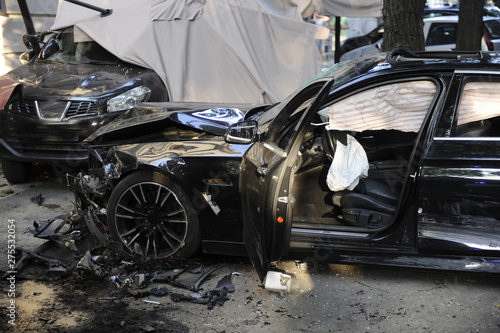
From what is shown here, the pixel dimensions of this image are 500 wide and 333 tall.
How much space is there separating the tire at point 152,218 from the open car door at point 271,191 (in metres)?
0.61

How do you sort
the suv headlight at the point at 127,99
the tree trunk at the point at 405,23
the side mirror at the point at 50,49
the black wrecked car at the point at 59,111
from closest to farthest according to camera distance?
1. the black wrecked car at the point at 59,111
2. the suv headlight at the point at 127,99
3. the tree trunk at the point at 405,23
4. the side mirror at the point at 50,49

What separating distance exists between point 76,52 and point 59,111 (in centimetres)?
168

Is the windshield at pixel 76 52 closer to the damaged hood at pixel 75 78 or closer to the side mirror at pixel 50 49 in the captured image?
the side mirror at pixel 50 49

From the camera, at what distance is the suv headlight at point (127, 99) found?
6.62m

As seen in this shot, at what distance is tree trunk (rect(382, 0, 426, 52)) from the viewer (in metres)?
6.91

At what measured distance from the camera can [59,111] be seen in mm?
6527

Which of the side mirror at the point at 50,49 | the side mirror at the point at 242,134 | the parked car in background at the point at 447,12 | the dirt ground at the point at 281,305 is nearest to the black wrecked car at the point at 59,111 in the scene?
the side mirror at the point at 50,49

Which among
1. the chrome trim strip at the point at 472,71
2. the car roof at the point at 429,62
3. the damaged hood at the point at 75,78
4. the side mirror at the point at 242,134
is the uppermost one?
the car roof at the point at 429,62

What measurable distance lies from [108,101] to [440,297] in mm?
4172

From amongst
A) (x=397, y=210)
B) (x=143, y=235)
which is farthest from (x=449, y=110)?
(x=143, y=235)

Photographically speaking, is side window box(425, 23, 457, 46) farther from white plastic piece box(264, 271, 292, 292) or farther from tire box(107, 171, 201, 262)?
white plastic piece box(264, 271, 292, 292)

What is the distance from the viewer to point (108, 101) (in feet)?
21.6

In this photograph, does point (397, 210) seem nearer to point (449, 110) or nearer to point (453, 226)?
point (453, 226)

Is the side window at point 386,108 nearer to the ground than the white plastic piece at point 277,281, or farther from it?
farther from it
